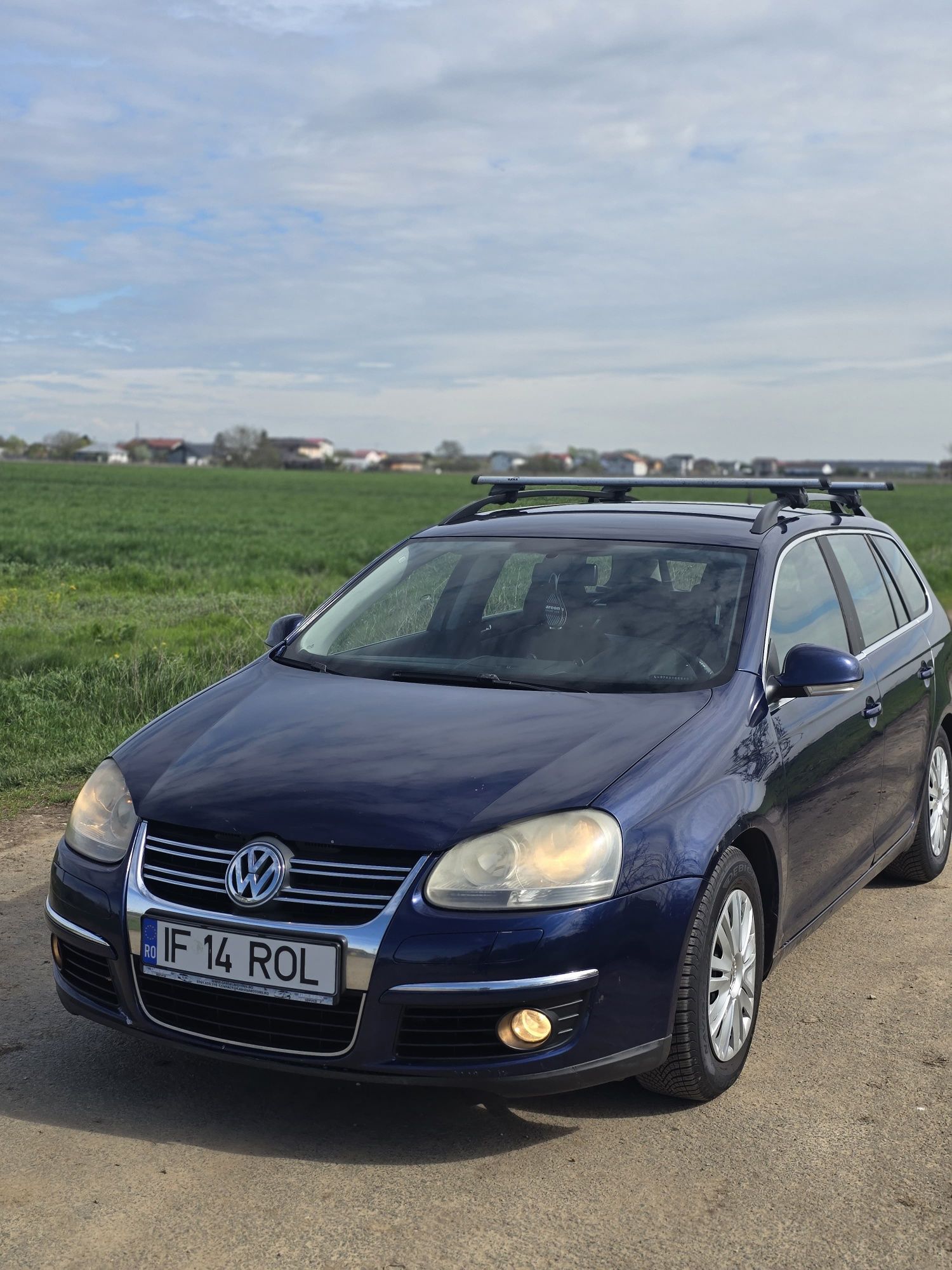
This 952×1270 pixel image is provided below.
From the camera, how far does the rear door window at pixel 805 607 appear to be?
15.1 feet

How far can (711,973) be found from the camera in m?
3.72

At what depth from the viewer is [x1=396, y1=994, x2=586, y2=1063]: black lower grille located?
11.0 feet

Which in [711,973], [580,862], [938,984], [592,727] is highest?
[592,727]

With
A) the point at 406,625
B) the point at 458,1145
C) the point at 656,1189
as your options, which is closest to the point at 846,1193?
the point at 656,1189

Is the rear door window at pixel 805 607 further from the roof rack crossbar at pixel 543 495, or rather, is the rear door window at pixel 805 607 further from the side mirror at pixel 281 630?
the side mirror at pixel 281 630

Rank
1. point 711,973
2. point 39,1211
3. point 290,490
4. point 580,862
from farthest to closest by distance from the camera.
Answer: point 290,490 < point 711,973 < point 580,862 < point 39,1211

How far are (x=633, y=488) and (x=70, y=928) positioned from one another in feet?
11.4

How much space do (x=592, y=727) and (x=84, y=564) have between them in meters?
23.3

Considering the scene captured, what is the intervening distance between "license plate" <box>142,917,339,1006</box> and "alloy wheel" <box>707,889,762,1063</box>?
103 centimetres

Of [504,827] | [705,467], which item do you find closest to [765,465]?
[705,467]

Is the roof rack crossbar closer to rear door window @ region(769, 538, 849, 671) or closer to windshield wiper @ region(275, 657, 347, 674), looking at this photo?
rear door window @ region(769, 538, 849, 671)

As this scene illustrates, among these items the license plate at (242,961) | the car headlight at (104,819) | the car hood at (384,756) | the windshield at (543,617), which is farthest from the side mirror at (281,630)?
the license plate at (242,961)

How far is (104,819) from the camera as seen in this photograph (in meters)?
3.84

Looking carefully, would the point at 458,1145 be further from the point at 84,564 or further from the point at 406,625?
the point at 84,564
